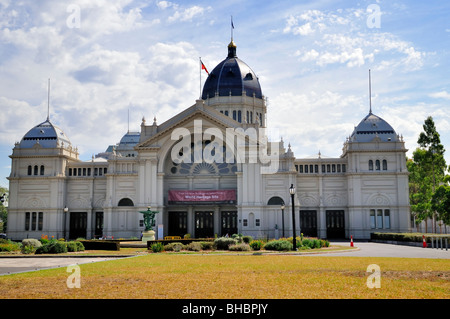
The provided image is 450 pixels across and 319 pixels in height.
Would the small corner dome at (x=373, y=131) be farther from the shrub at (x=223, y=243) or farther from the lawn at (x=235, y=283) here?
the lawn at (x=235, y=283)

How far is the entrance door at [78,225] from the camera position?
71812mm

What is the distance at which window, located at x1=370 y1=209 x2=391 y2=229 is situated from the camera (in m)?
67.5

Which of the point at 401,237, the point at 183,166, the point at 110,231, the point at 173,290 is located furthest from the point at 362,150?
the point at 173,290

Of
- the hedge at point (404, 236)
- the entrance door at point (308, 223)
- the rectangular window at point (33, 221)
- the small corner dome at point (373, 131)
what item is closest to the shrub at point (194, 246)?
the hedge at point (404, 236)

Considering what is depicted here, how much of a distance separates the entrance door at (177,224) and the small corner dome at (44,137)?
20032mm

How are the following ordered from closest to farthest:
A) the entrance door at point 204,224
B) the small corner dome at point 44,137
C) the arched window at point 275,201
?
the arched window at point 275,201
the entrance door at point 204,224
the small corner dome at point 44,137

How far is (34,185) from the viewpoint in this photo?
71000 millimetres

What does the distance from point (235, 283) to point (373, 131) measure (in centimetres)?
5669

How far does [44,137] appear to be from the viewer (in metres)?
73.1

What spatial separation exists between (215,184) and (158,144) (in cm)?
978

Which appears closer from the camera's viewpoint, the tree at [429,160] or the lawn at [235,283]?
the lawn at [235,283]

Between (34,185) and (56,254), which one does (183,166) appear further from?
(56,254)

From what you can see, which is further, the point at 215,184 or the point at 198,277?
the point at 215,184
